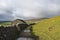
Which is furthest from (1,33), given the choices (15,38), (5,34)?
(15,38)

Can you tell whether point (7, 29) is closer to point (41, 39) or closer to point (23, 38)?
point (23, 38)

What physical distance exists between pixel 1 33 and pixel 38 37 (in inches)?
227

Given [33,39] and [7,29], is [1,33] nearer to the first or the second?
[7,29]

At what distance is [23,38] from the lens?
3281 centimetres

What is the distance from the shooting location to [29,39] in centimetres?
3136

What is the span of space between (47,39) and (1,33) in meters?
6.71

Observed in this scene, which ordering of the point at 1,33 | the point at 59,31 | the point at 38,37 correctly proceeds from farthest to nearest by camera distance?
the point at 59,31 < the point at 38,37 < the point at 1,33

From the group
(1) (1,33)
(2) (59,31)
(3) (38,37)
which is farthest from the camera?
(2) (59,31)

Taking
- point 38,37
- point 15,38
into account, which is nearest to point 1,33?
point 15,38

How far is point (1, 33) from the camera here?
29.4 m

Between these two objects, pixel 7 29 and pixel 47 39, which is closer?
pixel 47 39

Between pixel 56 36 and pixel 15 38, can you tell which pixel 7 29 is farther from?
pixel 56 36

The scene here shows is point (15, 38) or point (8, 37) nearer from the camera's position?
point (8, 37)

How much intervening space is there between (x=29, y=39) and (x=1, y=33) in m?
4.62
